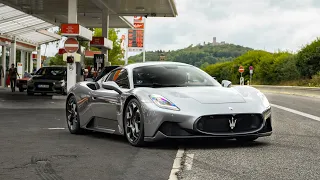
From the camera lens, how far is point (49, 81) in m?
30.9

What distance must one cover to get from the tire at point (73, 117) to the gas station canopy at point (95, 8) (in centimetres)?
2205

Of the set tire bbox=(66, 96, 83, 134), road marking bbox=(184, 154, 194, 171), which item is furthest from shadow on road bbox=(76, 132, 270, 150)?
tire bbox=(66, 96, 83, 134)

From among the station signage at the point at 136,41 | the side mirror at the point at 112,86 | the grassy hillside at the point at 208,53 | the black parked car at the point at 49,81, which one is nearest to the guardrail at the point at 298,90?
the black parked car at the point at 49,81

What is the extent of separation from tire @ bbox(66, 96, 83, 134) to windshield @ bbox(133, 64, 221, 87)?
1.87m

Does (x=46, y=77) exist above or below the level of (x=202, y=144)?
above

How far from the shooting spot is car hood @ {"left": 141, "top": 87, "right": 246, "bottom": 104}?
812cm

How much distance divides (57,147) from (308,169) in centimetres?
378

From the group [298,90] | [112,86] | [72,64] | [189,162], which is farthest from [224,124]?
[298,90]

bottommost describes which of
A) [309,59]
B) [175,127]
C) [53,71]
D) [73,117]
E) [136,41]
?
[73,117]

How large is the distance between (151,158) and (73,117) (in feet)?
13.4

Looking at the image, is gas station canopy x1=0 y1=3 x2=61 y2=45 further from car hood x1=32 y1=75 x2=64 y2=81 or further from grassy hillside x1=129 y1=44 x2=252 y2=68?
grassy hillside x1=129 y1=44 x2=252 y2=68

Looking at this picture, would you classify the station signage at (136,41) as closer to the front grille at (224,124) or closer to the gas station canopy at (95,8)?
the gas station canopy at (95,8)

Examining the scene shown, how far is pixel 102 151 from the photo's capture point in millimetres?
7938

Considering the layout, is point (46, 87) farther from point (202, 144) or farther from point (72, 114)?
point (202, 144)
